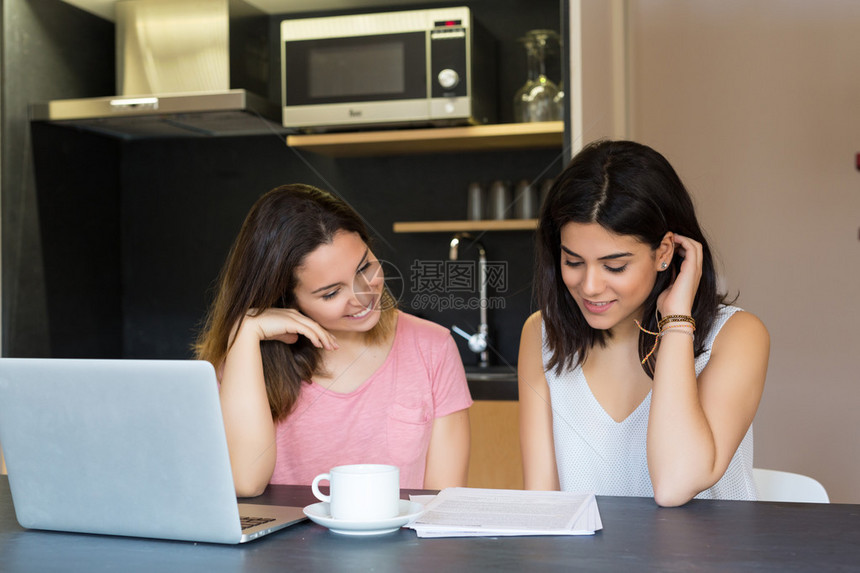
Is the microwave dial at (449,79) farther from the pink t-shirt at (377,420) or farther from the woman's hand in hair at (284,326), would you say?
the woman's hand in hair at (284,326)

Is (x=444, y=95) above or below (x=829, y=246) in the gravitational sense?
above

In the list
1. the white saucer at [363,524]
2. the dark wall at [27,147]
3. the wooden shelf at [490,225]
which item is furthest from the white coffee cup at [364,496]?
the dark wall at [27,147]

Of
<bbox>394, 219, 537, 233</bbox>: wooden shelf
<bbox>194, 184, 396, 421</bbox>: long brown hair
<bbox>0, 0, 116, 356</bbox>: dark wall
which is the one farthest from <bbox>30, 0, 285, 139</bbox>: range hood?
<bbox>194, 184, 396, 421</bbox>: long brown hair

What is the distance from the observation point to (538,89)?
243cm

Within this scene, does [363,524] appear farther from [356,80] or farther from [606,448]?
[356,80]

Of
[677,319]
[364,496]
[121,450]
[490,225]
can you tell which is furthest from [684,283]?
[490,225]

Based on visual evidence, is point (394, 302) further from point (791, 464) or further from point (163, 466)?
point (791, 464)

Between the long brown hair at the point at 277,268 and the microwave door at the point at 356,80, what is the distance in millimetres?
1060

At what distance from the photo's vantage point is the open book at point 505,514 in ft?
2.80

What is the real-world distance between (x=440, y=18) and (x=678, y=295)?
1413 mm

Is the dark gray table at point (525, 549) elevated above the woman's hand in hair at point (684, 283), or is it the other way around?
the woman's hand in hair at point (684, 283)

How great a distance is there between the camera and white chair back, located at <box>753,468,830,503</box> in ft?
4.10

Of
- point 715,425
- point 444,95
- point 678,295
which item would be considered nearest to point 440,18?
point 444,95

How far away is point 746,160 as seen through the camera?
2512mm
